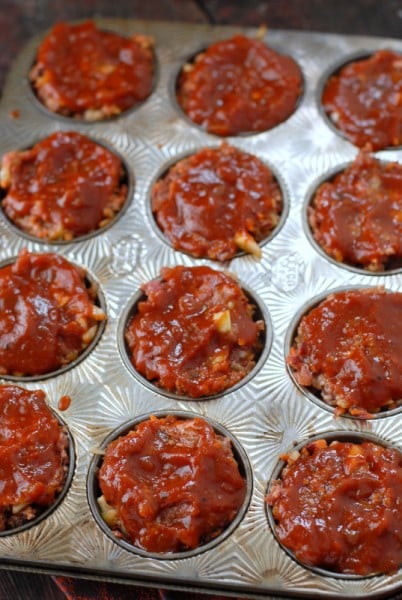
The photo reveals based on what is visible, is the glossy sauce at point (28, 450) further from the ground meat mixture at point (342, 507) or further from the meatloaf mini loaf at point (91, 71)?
the meatloaf mini loaf at point (91, 71)

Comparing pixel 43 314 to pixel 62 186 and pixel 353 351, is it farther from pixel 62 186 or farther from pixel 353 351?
pixel 353 351

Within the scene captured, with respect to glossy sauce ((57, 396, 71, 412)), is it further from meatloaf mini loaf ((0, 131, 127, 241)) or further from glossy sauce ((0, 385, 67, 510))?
meatloaf mini loaf ((0, 131, 127, 241))

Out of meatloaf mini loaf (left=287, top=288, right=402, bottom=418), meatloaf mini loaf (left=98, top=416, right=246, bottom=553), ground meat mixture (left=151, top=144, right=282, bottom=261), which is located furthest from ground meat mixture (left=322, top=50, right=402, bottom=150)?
meatloaf mini loaf (left=98, top=416, right=246, bottom=553)

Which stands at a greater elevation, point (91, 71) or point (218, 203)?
point (91, 71)

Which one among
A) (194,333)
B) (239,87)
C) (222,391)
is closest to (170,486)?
(222,391)

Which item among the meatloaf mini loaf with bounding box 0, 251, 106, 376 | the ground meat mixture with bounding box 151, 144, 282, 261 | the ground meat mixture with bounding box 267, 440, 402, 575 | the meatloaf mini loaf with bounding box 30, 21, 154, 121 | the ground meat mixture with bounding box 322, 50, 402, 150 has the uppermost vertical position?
the meatloaf mini loaf with bounding box 30, 21, 154, 121

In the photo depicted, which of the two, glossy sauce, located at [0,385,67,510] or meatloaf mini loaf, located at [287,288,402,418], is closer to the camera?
glossy sauce, located at [0,385,67,510]
